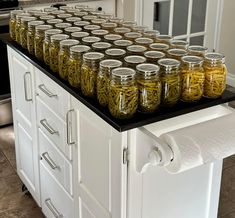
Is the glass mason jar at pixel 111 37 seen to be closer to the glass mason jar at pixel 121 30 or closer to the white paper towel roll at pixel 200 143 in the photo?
the glass mason jar at pixel 121 30

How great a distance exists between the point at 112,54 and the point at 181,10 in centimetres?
226

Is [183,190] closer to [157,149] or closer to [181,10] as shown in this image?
[157,149]

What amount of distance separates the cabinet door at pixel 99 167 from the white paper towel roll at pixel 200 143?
19 centimetres

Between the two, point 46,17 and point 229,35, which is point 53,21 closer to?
point 46,17

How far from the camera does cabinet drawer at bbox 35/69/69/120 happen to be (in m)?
1.80

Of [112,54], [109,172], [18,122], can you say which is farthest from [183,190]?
[18,122]

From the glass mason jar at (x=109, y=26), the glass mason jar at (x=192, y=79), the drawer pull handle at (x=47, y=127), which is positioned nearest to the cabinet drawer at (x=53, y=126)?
the drawer pull handle at (x=47, y=127)

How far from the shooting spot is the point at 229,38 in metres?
4.02

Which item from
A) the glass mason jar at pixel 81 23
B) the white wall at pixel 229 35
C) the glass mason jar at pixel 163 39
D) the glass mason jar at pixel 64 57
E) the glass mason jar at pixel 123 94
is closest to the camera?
the glass mason jar at pixel 123 94

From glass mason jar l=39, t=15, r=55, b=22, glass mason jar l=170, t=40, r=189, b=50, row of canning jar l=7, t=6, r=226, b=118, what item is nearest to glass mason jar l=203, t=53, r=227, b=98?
row of canning jar l=7, t=6, r=226, b=118

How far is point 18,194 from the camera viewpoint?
2652mm

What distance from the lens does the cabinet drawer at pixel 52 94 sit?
1805mm

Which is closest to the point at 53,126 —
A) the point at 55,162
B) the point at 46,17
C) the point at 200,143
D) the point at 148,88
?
the point at 55,162

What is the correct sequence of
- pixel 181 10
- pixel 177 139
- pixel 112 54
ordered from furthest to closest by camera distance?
pixel 181 10 < pixel 112 54 < pixel 177 139
